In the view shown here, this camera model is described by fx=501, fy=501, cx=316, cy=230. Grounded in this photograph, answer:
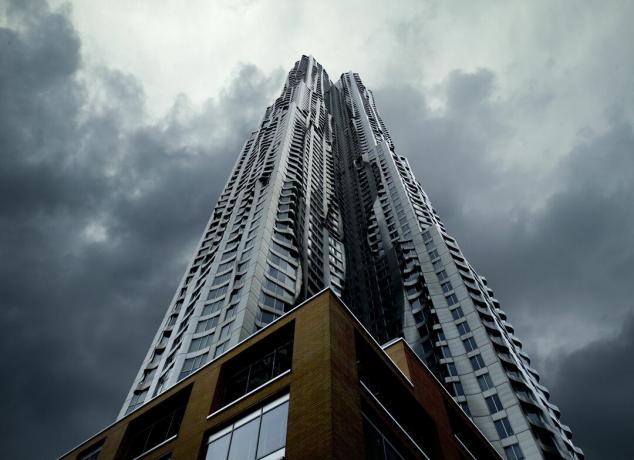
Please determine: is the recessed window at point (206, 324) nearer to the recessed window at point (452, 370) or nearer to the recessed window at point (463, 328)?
the recessed window at point (452, 370)

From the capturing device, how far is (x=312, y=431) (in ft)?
57.9

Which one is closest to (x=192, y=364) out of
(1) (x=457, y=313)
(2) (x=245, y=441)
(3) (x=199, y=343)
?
(3) (x=199, y=343)

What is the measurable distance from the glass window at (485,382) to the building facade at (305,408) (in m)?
32.5

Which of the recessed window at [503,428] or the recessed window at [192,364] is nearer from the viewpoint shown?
the recessed window at [192,364]

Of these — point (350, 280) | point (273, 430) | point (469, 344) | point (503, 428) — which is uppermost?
point (350, 280)

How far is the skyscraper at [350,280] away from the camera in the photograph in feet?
178

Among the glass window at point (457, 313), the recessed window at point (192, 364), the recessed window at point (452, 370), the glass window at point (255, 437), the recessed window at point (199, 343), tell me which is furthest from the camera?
the glass window at point (457, 313)

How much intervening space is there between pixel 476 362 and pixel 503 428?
10.6m

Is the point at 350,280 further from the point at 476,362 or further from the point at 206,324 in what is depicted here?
the point at 206,324

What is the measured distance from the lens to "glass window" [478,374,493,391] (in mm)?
61594

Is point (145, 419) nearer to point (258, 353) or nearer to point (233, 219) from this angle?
point (258, 353)

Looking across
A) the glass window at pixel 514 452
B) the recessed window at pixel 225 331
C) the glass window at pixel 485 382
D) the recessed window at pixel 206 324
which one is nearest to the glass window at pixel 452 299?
the glass window at pixel 485 382

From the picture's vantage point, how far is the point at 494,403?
194 ft

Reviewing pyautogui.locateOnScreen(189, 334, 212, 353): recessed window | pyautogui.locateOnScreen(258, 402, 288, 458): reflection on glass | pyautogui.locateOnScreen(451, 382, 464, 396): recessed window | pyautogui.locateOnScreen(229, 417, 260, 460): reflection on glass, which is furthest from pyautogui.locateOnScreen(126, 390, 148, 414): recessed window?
pyautogui.locateOnScreen(451, 382, 464, 396): recessed window
